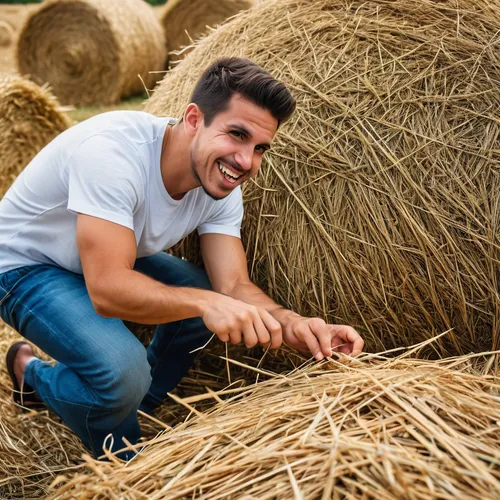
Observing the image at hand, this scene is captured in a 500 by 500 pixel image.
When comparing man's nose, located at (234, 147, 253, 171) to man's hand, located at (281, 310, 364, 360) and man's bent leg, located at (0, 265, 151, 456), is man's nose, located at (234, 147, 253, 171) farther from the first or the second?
man's bent leg, located at (0, 265, 151, 456)

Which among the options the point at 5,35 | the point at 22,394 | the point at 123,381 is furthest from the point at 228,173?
the point at 5,35

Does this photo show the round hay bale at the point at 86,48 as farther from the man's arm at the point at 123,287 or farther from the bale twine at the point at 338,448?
Result: the bale twine at the point at 338,448

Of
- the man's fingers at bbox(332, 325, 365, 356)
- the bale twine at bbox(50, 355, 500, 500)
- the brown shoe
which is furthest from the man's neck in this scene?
the brown shoe

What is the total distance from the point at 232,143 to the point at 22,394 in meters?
1.45

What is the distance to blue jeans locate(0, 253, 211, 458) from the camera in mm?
2371

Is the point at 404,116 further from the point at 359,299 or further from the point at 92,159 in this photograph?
the point at 92,159

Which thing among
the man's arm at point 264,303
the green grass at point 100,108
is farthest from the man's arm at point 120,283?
the green grass at point 100,108

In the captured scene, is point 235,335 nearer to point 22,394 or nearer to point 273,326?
point 273,326

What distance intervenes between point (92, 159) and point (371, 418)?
123cm

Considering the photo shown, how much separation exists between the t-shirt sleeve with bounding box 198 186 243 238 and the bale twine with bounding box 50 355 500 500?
85 cm

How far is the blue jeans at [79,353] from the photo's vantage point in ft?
7.78

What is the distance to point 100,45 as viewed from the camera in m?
8.45

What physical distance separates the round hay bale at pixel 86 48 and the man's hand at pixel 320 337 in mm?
6727

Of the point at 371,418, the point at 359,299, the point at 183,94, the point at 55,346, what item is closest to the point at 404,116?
the point at 359,299
